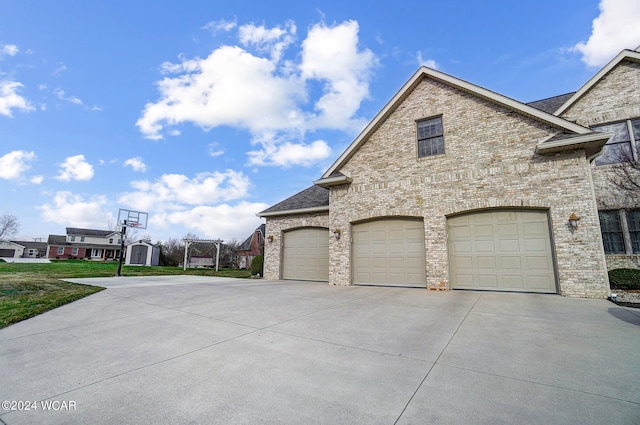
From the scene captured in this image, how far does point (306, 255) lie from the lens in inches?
546

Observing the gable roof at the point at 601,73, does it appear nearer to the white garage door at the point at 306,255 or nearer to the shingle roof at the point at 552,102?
the shingle roof at the point at 552,102

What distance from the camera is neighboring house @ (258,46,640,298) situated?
8.33 metres

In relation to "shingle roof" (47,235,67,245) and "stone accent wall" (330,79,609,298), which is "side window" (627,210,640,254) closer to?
"stone accent wall" (330,79,609,298)

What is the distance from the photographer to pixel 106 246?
51.1 metres

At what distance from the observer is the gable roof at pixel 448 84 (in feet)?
28.4

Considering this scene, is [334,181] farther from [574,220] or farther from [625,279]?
[625,279]

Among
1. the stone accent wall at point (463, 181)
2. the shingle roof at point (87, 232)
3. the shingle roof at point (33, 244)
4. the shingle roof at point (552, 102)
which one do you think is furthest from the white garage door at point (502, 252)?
the shingle roof at point (33, 244)

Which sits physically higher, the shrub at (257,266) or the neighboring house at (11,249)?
the neighboring house at (11,249)

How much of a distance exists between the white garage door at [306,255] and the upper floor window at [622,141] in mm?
12139

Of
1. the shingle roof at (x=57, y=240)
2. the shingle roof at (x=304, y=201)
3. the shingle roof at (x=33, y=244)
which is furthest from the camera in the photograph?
the shingle roof at (x=33, y=244)

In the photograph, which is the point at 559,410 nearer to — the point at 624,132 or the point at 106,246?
the point at 624,132

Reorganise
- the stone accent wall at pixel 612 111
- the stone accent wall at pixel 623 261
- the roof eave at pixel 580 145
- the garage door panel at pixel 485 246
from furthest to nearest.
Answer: the stone accent wall at pixel 612 111, the stone accent wall at pixel 623 261, the garage door panel at pixel 485 246, the roof eave at pixel 580 145

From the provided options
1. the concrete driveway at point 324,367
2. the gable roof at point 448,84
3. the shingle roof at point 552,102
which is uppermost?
the shingle roof at point 552,102

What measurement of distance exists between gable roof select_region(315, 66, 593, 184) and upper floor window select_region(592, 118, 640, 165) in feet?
14.2
